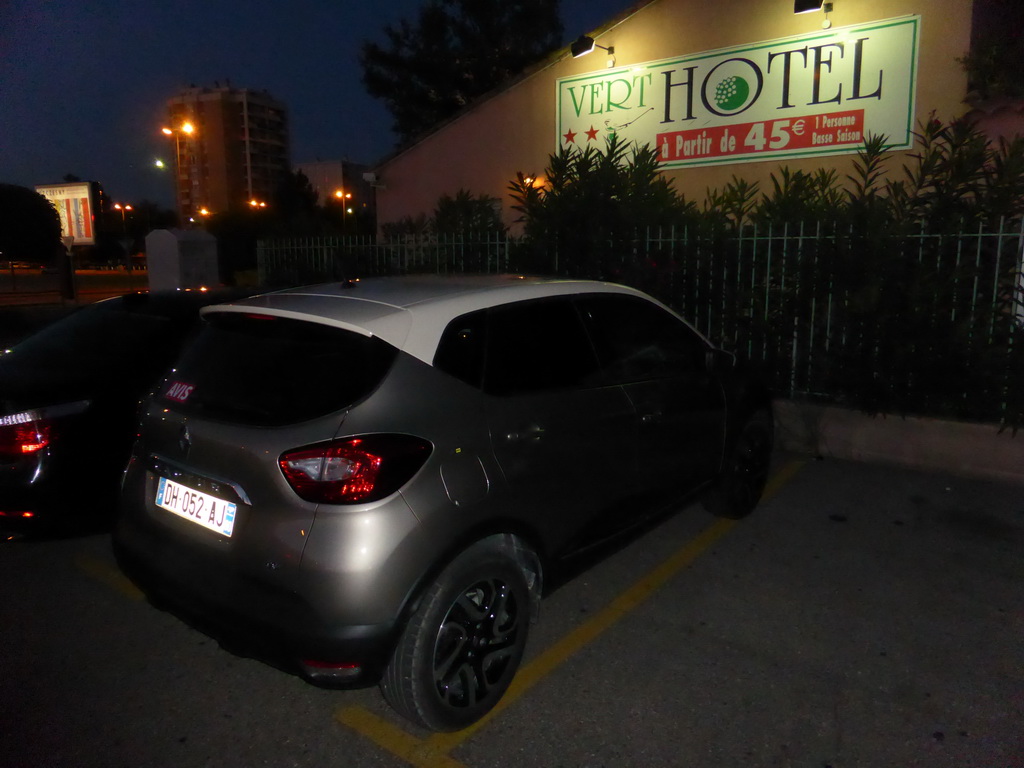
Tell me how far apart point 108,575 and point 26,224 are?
99.9 ft

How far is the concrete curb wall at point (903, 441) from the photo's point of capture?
580 cm

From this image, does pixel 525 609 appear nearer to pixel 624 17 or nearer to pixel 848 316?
pixel 848 316

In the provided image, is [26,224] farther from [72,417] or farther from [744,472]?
[744,472]

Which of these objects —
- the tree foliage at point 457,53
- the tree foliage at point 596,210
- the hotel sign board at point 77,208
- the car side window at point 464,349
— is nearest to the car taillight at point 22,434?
the car side window at point 464,349

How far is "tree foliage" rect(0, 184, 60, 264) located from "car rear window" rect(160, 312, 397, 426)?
30132mm

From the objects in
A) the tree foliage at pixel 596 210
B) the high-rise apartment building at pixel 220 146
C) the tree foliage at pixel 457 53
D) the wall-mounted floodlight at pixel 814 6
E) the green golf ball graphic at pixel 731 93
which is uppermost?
the high-rise apartment building at pixel 220 146

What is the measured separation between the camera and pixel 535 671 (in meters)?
3.27

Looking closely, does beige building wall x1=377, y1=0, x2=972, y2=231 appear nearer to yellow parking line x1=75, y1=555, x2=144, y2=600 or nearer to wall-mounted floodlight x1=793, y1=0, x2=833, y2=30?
wall-mounted floodlight x1=793, y1=0, x2=833, y2=30

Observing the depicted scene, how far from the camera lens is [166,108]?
111375 millimetres

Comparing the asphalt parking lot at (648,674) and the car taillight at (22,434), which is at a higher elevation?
the car taillight at (22,434)

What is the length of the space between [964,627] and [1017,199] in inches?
163

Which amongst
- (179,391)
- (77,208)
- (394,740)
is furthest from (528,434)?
(77,208)

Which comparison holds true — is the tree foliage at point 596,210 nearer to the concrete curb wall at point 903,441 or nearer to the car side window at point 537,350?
the concrete curb wall at point 903,441

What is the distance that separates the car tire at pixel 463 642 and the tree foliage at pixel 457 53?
91.9 ft
